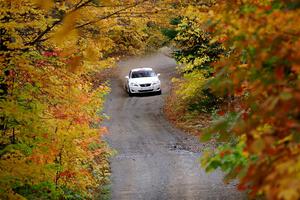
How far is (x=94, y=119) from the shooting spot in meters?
11.4

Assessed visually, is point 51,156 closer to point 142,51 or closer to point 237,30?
point 237,30

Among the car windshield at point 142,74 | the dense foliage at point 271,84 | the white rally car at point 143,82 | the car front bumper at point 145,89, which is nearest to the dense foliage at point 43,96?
the dense foliage at point 271,84

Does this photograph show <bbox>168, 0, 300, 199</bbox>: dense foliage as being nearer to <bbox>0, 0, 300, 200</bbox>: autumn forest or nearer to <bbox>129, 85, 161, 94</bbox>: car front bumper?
<bbox>0, 0, 300, 200</bbox>: autumn forest

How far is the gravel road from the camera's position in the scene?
12.5 metres

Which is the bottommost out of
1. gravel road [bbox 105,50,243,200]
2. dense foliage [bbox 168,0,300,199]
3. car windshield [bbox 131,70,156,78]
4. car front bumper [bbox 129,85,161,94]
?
car front bumper [bbox 129,85,161,94]

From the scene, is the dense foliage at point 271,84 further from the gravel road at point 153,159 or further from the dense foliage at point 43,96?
the gravel road at point 153,159

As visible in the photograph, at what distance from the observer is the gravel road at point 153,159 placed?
1250 centimetres

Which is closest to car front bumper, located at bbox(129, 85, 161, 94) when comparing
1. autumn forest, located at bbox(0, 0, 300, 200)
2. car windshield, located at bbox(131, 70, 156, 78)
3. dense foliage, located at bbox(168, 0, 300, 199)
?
car windshield, located at bbox(131, 70, 156, 78)

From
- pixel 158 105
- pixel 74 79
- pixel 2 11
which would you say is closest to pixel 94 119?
pixel 74 79

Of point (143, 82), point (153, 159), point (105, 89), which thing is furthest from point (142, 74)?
point (105, 89)

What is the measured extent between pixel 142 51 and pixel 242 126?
122 ft

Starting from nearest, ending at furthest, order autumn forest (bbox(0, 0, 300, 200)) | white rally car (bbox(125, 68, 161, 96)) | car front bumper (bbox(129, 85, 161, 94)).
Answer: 1. autumn forest (bbox(0, 0, 300, 200))
2. white rally car (bbox(125, 68, 161, 96))
3. car front bumper (bbox(129, 85, 161, 94))

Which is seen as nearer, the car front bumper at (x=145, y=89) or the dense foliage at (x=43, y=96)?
the dense foliage at (x=43, y=96)

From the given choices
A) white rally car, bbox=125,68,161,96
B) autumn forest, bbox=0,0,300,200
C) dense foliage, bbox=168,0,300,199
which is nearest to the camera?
dense foliage, bbox=168,0,300,199
